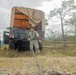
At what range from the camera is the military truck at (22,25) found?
13.4 metres

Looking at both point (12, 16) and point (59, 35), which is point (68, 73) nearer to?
point (12, 16)

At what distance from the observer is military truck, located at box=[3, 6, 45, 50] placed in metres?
13.4

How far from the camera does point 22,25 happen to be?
14.4 meters

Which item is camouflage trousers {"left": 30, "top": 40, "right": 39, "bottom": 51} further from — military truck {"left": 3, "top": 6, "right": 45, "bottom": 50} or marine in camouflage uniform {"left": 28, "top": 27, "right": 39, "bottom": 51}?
military truck {"left": 3, "top": 6, "right": 45, "bottom": 50}

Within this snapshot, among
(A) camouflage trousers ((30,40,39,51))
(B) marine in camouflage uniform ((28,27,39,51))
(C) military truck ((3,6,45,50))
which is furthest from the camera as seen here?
(C) military truck ((3,6,45,50))

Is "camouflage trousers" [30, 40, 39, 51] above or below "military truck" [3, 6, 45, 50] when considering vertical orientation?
below

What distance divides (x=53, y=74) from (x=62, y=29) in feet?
69.3

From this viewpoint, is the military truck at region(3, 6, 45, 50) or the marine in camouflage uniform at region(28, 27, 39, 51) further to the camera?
the military truck at region(3, 6, 45, 50)

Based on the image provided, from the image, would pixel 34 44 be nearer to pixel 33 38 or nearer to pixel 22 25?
pixel 33 38

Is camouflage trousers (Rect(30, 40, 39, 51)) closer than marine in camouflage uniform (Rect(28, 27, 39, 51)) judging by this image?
No

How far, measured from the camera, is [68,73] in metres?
6.84

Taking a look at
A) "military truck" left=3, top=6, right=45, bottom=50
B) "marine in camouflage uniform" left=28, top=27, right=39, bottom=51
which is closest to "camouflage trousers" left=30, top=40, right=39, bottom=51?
"marine in camouflage uniform" left=28, top=27, right=39, bottom=51

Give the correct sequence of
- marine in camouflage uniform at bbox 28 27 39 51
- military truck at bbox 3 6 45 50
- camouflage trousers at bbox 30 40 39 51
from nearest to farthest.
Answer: marine in camouflage uniform at bbox 28 27 39 51
camouflage trousers at bbox 30 40 39 51
military truck at bbox 3 6 45 50

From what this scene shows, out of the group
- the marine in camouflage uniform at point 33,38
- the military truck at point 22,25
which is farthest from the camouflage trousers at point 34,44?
the military truck at point 22,25
